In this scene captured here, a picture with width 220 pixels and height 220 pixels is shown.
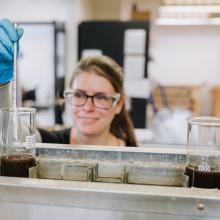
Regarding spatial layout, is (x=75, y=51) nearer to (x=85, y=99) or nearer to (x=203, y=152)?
(x=85, y=99)

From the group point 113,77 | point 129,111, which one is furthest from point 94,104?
point 129,111

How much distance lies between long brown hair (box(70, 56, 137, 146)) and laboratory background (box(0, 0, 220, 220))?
0.30 meters

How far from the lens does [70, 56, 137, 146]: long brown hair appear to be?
4.54ft

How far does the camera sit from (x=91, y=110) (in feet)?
4.33

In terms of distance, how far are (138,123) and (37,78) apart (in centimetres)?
113

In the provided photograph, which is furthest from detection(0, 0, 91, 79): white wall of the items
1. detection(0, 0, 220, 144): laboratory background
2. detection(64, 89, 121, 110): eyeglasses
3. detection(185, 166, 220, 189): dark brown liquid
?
detection(185, 166, 220, 189): dark brown liquid

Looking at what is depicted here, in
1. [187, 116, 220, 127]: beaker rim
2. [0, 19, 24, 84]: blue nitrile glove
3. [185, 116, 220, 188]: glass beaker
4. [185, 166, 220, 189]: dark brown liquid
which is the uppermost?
[0, 19, 24, 84]: blue nitrile glove

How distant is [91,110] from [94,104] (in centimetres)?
3

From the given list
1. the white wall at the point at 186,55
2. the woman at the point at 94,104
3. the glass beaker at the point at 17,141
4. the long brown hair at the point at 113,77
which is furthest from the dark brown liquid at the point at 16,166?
the white wall at the point at 186,55

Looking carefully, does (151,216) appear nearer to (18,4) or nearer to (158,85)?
(18,4)

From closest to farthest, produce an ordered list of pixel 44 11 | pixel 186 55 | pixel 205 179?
1. pixel 205 179
2. pixel 44 11
3. pixel 186 55

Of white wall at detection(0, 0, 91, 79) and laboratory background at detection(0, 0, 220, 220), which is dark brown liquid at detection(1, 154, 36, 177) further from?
white wall at detection(0, 0, 91, 79)

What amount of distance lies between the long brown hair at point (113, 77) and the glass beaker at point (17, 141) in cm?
81

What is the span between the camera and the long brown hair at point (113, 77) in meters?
1.38
